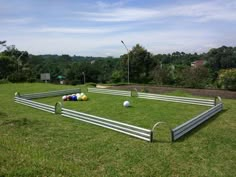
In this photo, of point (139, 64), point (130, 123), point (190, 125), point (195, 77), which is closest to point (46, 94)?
point (130, 123)

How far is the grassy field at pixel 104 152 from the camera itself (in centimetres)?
474

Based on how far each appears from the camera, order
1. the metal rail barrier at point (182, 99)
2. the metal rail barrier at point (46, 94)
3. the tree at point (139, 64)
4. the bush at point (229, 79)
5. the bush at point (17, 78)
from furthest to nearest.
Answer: the tree at point (139, 64) → the bush at point (17, 78) → the bush at point (229, 79) → the metal rail barrier at point (46, 94) → the metal rail barrier at point (182, 99)

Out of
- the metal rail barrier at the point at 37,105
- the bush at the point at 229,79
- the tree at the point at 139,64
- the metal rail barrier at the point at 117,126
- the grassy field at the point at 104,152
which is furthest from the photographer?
the tree at the point at 139,64

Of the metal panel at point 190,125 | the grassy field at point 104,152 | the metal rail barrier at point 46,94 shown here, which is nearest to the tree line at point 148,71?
the metal panel at point 190,125

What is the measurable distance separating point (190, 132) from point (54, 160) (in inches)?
178

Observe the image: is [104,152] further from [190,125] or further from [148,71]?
[148,71]

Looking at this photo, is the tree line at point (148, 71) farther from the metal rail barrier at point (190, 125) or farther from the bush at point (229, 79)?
the metal rail barrier at point (190, 125)

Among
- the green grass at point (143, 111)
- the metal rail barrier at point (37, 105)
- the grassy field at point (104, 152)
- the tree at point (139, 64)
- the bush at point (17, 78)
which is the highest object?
the tree at point (139, 64)

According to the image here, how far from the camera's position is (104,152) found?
5773 mm

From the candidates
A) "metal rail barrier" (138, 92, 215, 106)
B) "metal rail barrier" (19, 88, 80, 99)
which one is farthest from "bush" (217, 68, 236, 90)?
"metal rail barrier" (19, 88, 80, 99)

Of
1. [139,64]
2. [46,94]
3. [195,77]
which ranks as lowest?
[46,94]

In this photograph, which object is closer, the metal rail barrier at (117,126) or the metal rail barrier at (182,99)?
the metal rail barrier at (117,126)

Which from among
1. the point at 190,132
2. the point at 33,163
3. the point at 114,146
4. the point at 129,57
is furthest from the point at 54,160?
the point at 129,57

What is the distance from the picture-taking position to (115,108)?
38.0 ft
